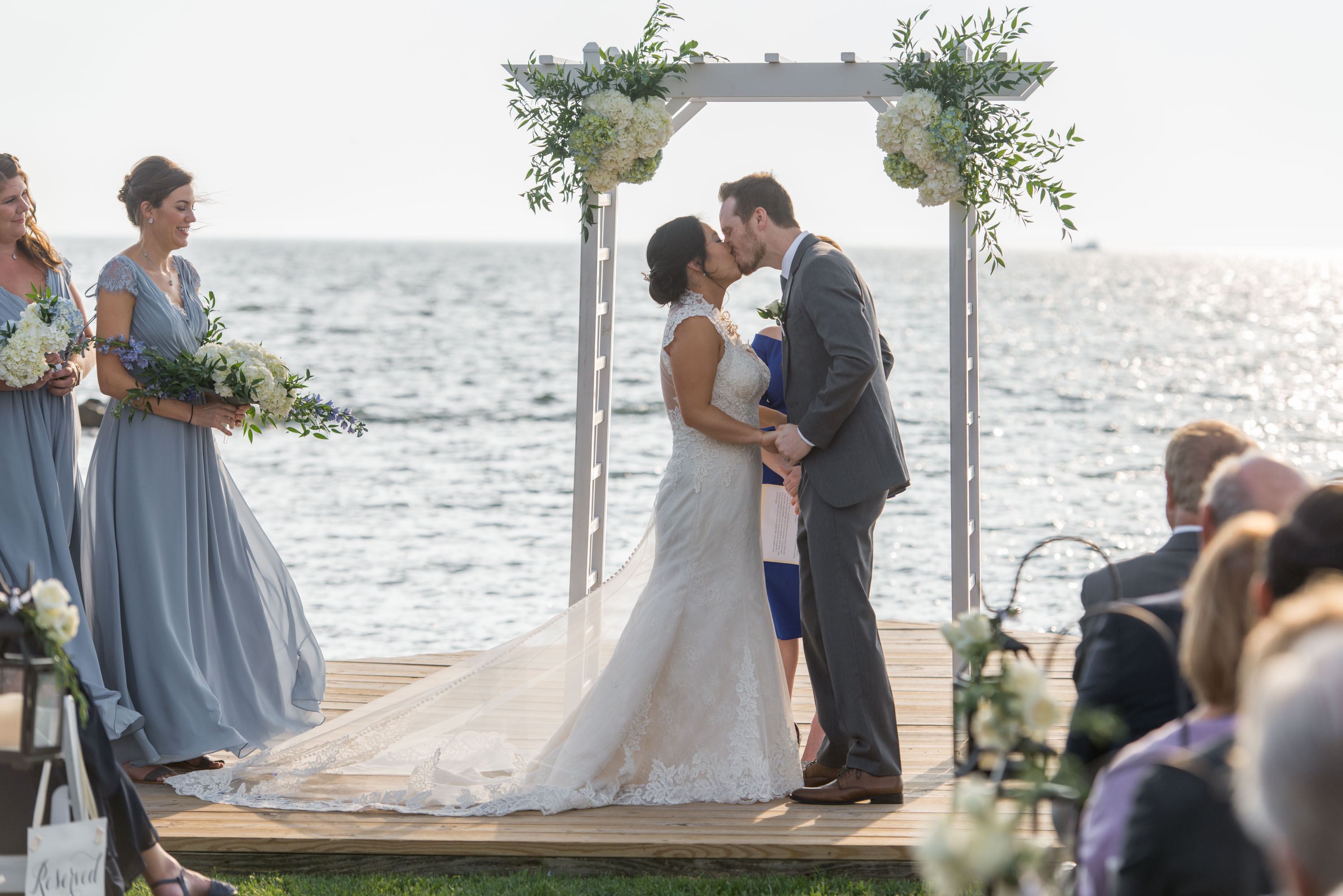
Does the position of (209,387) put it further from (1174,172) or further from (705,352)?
(1174,172)

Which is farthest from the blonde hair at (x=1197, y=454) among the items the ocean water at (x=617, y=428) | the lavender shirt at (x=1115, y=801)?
the ocean water at (x=617, y=428)

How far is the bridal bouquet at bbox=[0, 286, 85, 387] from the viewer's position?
3.61 metres

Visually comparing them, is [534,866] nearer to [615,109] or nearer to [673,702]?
[673,702]

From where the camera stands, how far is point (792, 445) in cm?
372

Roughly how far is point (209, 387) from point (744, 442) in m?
1.75

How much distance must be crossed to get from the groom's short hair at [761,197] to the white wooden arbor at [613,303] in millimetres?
638

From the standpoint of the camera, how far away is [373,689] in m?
5.00

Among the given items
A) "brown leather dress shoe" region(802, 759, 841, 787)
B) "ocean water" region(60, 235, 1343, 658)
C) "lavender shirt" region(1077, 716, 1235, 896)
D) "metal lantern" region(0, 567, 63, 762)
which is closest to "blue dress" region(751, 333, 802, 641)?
"brown leather dress shoe" region(802, 759, 841, 787)


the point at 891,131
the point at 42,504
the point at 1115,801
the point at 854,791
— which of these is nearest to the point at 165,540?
the point at 42,504

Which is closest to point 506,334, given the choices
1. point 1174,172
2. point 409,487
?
point 409,487

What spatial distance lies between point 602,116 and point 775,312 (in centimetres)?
89

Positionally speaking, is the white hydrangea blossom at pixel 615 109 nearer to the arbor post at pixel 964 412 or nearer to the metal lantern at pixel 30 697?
the arbor post at pixel 964 412

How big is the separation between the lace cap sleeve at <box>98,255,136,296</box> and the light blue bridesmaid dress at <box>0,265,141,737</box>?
0.18m

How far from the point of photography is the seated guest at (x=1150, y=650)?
79.6 inches
